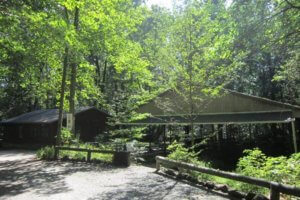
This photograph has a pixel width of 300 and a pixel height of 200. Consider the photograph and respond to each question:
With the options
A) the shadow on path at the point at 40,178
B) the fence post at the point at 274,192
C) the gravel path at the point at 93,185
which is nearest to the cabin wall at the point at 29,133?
the shadow on path at the point at 40,178

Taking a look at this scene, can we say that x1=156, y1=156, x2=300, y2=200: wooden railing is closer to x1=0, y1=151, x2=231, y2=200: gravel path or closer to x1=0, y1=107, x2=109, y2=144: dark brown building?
x1=0, y1=151, x2=231, y2=200: gravel path

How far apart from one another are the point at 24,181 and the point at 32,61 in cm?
563

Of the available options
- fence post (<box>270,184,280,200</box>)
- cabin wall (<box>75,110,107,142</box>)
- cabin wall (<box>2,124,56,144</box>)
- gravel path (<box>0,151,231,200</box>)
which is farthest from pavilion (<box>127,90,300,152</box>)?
cabin wall (<box>2,124,56,144</box>)

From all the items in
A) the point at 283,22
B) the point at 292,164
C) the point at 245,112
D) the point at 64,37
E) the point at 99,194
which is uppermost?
the point at 64,37

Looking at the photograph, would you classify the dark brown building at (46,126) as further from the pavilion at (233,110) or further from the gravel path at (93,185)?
the gravel path at (93,185)

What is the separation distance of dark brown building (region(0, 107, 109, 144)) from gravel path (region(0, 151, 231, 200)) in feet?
47.1

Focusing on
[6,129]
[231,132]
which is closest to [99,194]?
[231,132]

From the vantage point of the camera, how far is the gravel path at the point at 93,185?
7.78m

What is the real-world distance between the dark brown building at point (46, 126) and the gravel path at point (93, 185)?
14.3 metres

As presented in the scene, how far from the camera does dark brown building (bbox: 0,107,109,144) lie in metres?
26.6

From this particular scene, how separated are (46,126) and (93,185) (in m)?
19.6

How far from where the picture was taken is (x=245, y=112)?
17031 mm

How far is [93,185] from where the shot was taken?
361 inches

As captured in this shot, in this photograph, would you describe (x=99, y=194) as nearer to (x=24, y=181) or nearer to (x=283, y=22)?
(x=24, y=181)
